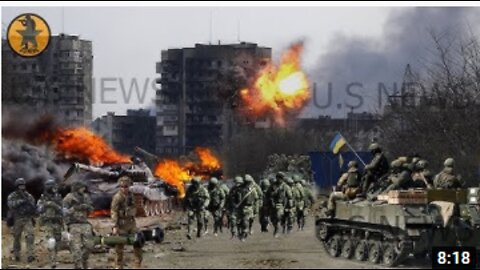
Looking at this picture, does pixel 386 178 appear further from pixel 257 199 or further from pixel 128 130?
pixel 128 130

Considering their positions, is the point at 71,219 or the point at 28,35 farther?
the point at 28,35

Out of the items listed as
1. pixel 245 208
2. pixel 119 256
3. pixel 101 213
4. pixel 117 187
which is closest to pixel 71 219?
pixel 119 256

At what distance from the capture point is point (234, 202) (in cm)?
2925

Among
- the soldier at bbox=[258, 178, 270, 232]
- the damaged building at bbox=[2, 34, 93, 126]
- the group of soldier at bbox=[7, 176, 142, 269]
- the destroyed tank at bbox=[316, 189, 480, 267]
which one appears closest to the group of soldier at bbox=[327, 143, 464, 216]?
the destroyed tank at bbox=[316, 189, 480, 267]

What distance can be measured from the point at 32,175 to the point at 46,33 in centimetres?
1145

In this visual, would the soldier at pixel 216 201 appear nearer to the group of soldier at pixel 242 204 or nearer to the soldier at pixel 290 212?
the group of soldier at pixel 242 204

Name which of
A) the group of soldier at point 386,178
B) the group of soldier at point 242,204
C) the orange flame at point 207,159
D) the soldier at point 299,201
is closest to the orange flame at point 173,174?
the orange flame at point 207,159

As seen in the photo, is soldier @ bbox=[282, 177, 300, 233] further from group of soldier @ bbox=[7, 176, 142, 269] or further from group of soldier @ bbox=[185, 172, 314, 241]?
group of soldier @ bbox=[7, 176, 142, 269]

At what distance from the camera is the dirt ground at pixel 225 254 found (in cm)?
2359

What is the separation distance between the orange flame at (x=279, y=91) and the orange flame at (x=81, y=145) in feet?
20.1

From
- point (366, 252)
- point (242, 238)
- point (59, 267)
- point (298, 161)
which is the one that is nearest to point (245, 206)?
Result: point (242, 238)

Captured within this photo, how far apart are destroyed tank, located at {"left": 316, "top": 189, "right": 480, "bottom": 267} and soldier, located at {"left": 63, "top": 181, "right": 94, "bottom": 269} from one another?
6.96 metres

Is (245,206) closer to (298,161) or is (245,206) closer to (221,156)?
(221,156)

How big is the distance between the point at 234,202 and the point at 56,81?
32723 millimetres
